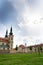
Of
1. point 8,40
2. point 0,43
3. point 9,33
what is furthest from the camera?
point 9,33

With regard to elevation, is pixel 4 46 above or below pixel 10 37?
below

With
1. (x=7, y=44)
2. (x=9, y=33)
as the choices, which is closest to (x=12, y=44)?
(x=7, y=44)

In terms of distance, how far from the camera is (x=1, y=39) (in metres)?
120

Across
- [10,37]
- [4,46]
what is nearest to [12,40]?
[10,37]

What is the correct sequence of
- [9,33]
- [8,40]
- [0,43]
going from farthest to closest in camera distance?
[9,33] < [8,40] < [0,43]

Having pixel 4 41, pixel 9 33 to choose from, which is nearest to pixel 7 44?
pixel 4 41

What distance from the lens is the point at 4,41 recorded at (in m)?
121

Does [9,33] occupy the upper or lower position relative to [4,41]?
upper

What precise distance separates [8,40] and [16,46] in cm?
862

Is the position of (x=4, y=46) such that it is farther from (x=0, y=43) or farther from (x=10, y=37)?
(x=10, y=37)

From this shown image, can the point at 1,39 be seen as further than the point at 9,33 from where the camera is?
No

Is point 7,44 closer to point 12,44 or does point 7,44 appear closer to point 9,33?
point 12,44

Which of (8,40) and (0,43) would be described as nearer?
(0,43)

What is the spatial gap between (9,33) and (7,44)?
1556cm
